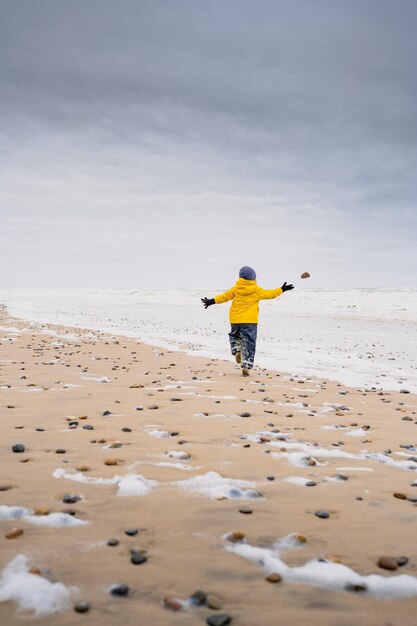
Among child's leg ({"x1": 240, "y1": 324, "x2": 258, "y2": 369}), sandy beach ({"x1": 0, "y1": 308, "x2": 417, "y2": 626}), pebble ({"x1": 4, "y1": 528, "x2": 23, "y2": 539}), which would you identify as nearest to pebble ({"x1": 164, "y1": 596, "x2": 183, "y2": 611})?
sandy beach ({"x1": 0, "y1": 308, "x2": 417, "y2": 626})

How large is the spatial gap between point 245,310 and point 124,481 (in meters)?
8.43

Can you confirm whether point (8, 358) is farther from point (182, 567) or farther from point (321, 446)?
point (182, 567)

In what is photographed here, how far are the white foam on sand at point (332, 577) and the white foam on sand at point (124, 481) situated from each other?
1256mm

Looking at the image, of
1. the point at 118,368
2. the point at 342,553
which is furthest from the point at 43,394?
the point at 342,553

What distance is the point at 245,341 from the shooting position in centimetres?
1236

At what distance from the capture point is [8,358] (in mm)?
13008

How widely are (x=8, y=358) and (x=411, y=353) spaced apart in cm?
1343

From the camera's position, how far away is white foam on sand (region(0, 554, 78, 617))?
Result: 2580mm

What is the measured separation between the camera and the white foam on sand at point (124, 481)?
4.16 meters

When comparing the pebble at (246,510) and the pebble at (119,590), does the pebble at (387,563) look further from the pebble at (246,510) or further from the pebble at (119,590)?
the pebble at (119,590)

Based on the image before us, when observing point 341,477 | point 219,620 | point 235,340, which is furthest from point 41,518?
point 235,340

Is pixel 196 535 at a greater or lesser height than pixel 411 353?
lesser

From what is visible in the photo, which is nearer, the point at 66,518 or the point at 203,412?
the point at 66,518

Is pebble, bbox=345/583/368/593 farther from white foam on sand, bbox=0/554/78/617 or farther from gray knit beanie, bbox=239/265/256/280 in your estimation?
gray knit beanie, bbox=239/265/256/280
